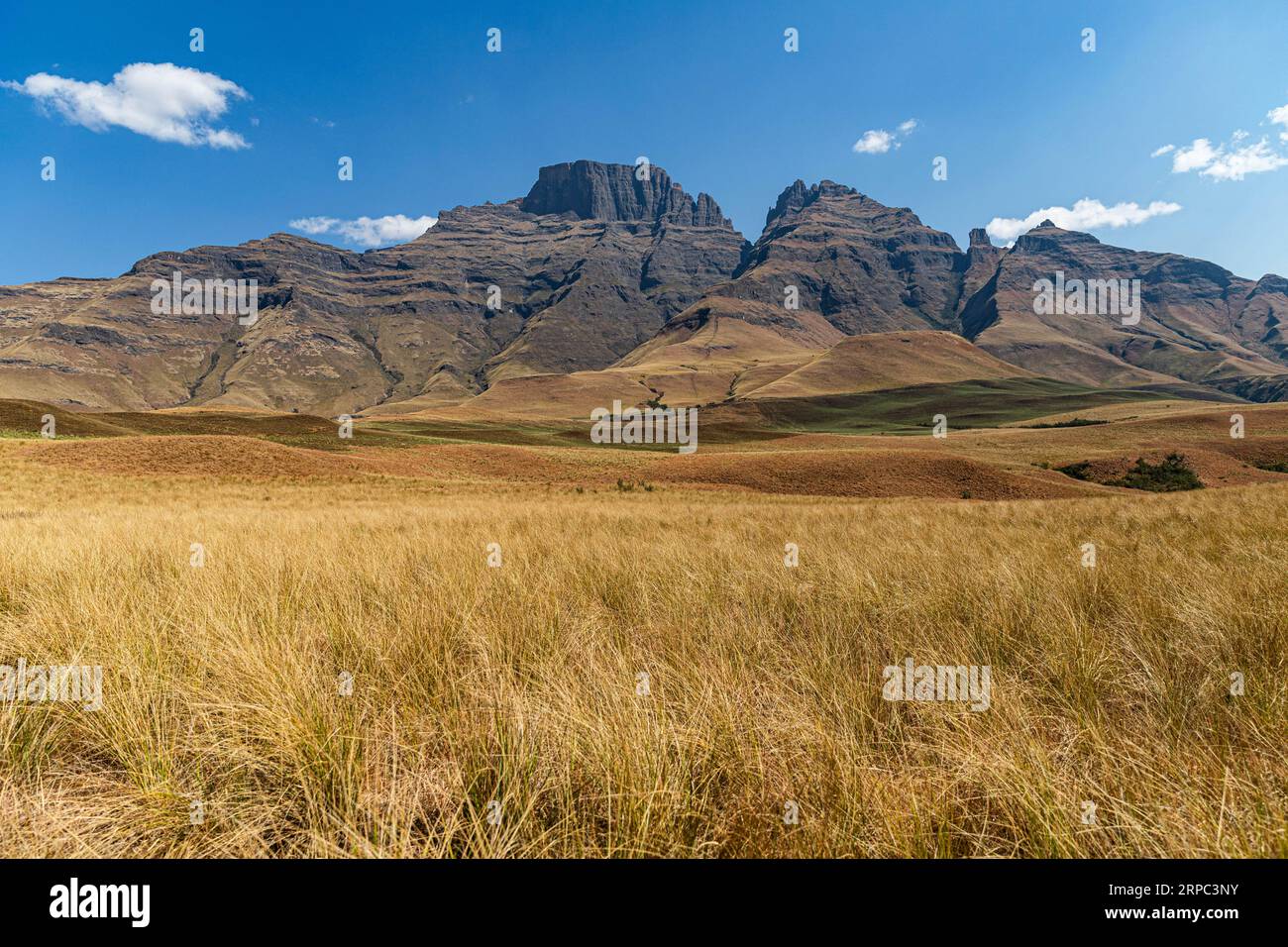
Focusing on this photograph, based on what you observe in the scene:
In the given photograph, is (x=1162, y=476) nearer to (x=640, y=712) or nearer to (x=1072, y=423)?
(x=640, y=712)

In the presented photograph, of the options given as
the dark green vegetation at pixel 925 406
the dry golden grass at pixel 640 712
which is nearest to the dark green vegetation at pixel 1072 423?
the dark green vegetation at pixel 925 406

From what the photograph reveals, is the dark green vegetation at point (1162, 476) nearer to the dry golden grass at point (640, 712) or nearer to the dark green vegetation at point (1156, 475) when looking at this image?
the dark green vegetation at point (1156, 475)

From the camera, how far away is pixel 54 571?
15.3 ft

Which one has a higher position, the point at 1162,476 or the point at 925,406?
the point at 925,406

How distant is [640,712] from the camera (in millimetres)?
2244

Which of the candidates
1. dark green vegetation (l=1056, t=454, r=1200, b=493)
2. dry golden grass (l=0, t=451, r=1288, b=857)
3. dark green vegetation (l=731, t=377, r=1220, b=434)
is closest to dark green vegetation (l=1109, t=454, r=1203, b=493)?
dark green vegetation (l=1056, t=454, r=1200, b=493)

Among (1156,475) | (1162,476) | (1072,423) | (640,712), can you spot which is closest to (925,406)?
(1072,423)

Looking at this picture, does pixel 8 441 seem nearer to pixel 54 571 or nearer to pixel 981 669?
pixel 54 571

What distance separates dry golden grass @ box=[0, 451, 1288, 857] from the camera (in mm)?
1748

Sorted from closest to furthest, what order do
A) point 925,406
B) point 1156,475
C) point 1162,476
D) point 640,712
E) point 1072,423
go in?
point 640,712 < point 1162,476 < point 1156,475 < point 1072,423 < point 925,406

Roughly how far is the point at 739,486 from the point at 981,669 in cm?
3168

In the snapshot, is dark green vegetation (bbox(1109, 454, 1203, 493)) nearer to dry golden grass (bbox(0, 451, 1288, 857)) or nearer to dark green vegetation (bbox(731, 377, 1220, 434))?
dry golden grass (bbox(0, 451, 1288, 857))
